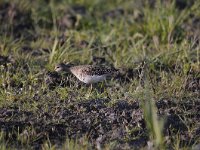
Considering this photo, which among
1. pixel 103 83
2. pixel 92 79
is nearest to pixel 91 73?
pixel 92 79

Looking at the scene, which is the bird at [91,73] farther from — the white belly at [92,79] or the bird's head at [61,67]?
the bird's head at [61,67]

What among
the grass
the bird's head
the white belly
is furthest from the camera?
the bird's head

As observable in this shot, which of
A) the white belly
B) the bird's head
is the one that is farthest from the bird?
the bird's head

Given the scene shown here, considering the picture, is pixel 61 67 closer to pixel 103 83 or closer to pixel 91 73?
pixel 91 73

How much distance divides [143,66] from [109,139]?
1.72 metres

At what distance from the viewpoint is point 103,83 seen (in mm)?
7824

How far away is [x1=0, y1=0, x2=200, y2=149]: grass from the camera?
20.7ft

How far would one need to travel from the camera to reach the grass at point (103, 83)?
630cm

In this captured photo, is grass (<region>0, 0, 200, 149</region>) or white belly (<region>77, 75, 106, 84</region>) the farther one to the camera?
white belly (<region>77, 75, 106, 84</region>)

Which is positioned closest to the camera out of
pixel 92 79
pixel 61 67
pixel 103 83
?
pixel 92 79

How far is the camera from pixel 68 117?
6.61 metres

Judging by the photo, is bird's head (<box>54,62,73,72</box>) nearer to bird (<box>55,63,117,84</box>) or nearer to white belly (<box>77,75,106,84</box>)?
bird (<box>55,63,117,84</box>)

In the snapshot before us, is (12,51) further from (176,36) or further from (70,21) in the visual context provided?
(176,36)

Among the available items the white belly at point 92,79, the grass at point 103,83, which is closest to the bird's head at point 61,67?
the grass at point 103,83
